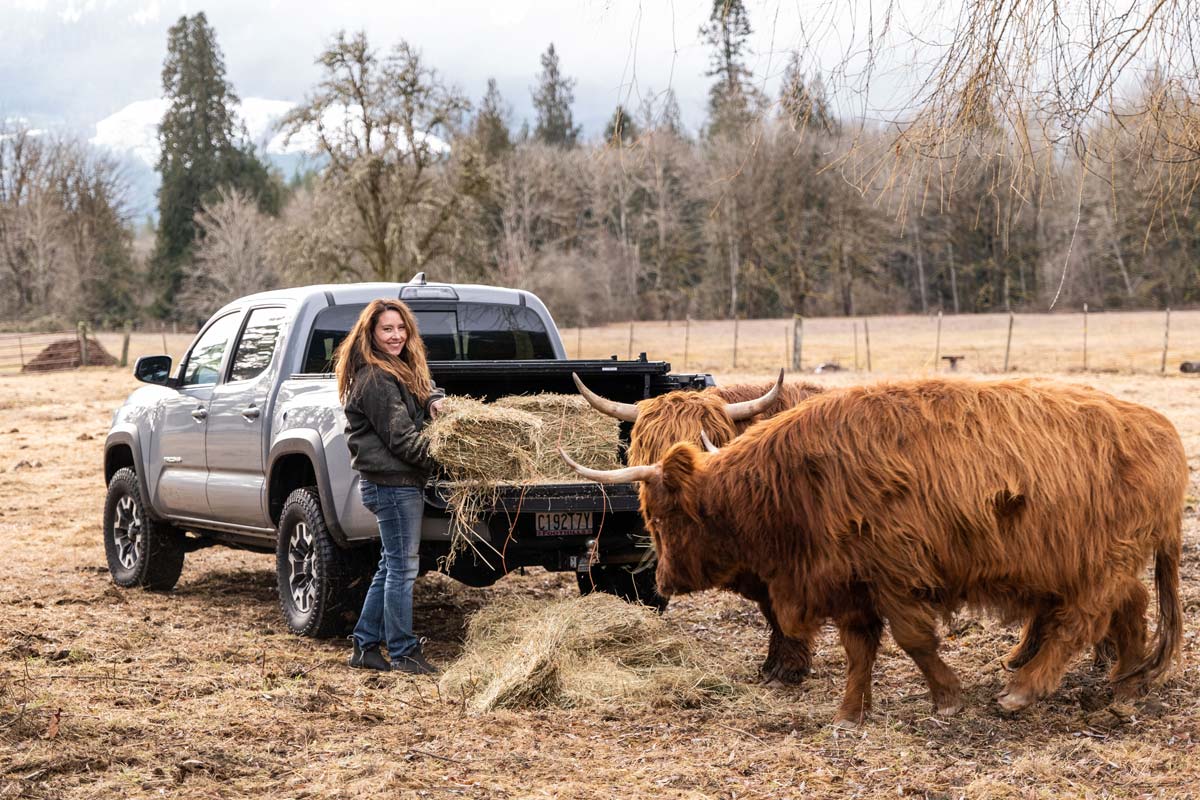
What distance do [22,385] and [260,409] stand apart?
79.4 ft

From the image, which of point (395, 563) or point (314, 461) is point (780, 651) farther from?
point (314, 461)

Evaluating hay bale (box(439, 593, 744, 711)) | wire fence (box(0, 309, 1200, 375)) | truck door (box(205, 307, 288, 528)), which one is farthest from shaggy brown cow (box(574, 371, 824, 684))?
wire fence (box(0, 309, 1200, 375))

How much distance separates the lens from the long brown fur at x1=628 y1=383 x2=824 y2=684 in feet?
20.3

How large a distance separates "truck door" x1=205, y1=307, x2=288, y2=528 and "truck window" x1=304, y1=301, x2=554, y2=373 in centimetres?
30

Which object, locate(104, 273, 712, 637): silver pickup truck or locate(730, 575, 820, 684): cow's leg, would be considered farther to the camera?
locate(104, 273, 712, 637): silver pickup truck

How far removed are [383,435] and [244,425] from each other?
5.95 ft

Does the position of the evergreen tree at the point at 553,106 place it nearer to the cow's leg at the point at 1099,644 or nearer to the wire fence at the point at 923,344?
the wire fence at the point at 923,344

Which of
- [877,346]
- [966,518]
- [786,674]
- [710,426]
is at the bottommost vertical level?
[786,674]

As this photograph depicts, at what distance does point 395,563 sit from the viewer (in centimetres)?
630

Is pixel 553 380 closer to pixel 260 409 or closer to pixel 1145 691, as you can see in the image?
pixel 260 409

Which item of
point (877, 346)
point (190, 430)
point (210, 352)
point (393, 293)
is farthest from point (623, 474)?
point (877, 346)

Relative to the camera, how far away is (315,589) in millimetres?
6844

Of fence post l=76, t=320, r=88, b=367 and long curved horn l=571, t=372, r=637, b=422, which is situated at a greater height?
long curved horn l=571, t=372, r=637, b=422

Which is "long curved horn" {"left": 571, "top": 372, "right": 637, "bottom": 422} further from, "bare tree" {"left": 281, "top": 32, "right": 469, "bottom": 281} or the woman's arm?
"bare tree" {"left": 281, "top": 32, "right": 469, "bottom": 281}
